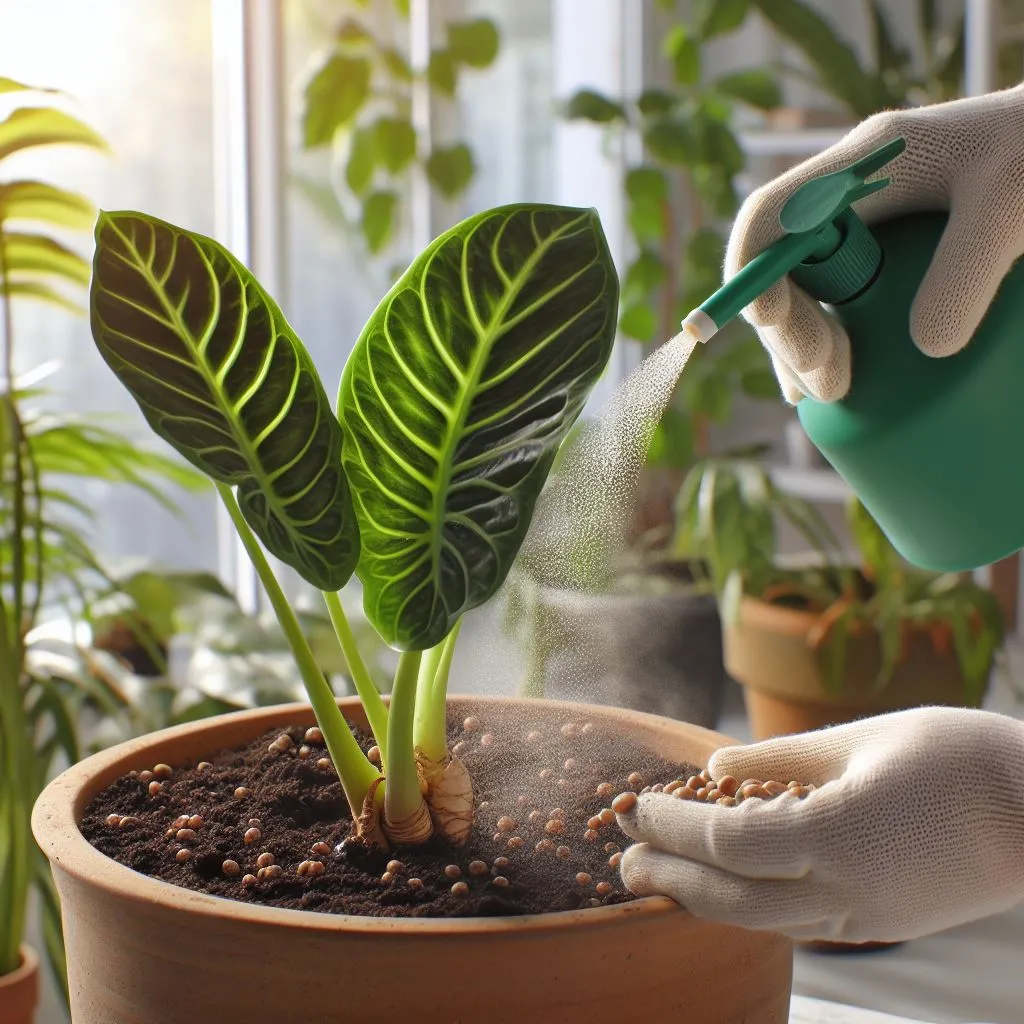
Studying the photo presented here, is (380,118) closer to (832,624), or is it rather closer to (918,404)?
(832,624)

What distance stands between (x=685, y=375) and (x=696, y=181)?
38 cm

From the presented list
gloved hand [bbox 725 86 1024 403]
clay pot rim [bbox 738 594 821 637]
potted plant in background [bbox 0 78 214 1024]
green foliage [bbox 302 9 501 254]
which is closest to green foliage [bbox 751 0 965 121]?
green foliage [bbox 302 9 501 254]

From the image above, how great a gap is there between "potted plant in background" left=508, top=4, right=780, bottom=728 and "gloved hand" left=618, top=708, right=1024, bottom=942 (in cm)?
88

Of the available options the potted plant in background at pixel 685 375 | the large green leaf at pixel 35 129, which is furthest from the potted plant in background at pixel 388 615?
the potted plant in background at pixel 685 375

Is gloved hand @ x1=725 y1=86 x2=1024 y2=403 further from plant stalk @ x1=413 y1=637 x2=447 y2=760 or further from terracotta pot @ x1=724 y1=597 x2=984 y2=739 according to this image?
terracotta pot @ x1=724 y1=597 x2=984 y2=739

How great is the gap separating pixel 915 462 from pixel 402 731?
0.28m

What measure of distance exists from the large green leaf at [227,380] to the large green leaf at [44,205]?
614mm

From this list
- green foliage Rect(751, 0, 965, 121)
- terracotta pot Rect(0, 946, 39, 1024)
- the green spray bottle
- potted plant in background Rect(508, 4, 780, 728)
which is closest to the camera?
the green spray bottle

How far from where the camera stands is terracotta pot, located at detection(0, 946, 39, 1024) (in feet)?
3.36

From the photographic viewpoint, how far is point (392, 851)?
66 cm

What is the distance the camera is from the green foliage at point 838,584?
1541 millimetres

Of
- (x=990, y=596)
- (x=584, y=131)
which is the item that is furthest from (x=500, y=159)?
(x=990, y=596)

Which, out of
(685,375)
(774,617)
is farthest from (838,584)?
(685,375)

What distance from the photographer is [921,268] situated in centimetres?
64
